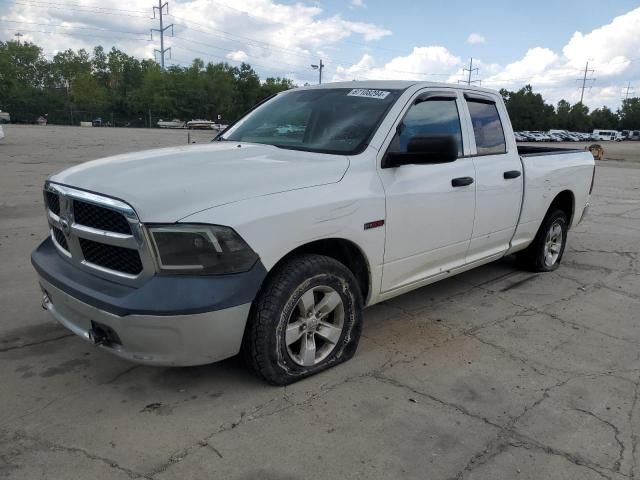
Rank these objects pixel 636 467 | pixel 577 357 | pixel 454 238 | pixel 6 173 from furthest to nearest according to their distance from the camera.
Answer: pixel 6 173
pixel 454 238
pixel 577 357
pixel 636 467

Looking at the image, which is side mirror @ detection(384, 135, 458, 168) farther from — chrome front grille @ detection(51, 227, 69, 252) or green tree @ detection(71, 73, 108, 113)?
green tree @ detection(71, 73, 108, 113)

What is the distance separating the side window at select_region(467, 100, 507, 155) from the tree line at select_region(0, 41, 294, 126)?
80.9 m

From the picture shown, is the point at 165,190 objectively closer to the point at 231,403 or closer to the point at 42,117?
the point at 231,403

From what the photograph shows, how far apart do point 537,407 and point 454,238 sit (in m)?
1.45

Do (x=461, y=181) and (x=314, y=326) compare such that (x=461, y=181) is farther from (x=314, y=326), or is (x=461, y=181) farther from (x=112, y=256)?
(x=112, y=256)

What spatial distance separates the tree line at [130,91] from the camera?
82.3 m

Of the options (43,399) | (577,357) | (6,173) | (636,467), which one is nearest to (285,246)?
(43,399)

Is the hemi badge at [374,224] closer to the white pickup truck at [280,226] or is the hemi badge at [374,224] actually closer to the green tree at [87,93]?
the white pickup truck at [280,226]

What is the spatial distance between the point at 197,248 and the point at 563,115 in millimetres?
133014

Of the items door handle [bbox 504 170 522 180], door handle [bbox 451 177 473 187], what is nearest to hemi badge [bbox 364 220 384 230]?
door handle [bbox 451 177 473 187]

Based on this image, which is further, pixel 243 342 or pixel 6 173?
pixel 6 173

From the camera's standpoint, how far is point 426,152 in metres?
3.31

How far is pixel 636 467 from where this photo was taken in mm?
2523

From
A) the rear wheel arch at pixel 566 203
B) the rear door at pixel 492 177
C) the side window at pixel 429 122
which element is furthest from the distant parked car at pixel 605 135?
the side window at pixel 429 122
